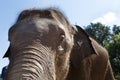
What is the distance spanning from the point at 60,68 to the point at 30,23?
811 millimetres

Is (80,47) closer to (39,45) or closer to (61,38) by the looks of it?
(61,38)

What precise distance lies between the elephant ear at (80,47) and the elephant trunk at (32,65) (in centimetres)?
189

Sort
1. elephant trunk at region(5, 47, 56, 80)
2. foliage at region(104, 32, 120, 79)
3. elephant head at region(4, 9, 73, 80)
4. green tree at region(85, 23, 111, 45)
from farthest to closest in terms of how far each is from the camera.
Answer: green tree at region(85, 23, 111, 45), foliage at region(104, 32, 120, 79), elephant head at region(4, 9, 73, 80), elephant trunk at region(5, 47, 56, 80)

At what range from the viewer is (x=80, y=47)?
313 inches

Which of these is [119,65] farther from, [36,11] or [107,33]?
[36,11]

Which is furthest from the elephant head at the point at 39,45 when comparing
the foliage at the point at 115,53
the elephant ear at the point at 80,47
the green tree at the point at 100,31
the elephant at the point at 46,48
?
the green tree at the point at 100,31

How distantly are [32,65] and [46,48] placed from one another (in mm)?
691

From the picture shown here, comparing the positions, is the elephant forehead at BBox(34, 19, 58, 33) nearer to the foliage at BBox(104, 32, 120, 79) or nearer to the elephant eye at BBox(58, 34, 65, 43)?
the elephant eye at BBox(58, 34, 65, 43)

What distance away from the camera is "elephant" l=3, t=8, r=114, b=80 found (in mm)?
5391

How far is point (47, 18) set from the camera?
6621 millimetres

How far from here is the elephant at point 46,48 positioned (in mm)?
5391

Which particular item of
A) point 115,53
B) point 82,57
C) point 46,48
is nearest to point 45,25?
point 46,48

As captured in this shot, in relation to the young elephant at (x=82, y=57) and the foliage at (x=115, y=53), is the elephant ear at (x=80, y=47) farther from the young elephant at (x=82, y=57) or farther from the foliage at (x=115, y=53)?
the foliage at (x=115, y=53)

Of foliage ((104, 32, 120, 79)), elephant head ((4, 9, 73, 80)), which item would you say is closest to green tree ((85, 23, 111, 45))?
foliage ((104, 32, 120, 79))
